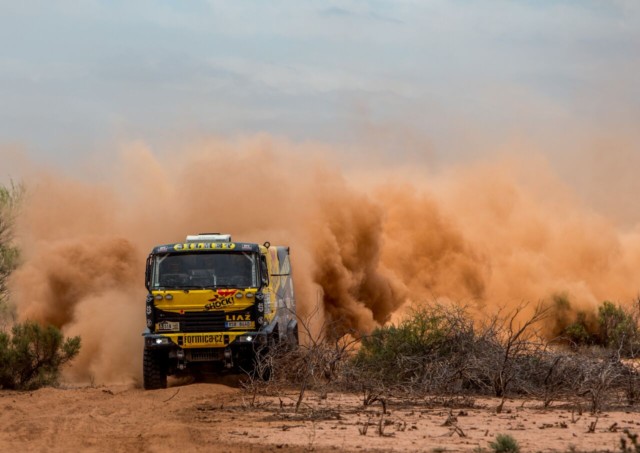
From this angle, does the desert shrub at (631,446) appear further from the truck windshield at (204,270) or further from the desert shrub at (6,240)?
the desert shrub at (6,240)

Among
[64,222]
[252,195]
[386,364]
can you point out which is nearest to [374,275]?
[252,195]

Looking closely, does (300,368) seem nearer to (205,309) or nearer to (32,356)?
(205,309)

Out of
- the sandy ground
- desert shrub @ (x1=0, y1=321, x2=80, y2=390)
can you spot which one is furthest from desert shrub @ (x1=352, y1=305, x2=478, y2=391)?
desert shrub @ (x1=0, y1=321, x2=80, y2=390)

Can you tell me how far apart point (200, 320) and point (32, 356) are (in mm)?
4427

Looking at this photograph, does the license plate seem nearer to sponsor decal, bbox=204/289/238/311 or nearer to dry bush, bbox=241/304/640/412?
sponsor decal, bbox=204/289/238/311

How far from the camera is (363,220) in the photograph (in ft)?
117

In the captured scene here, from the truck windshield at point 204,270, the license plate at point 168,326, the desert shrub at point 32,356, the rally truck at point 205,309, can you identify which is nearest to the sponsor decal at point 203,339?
the rally truck at point 205,309

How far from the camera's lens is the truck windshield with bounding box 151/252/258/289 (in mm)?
20281

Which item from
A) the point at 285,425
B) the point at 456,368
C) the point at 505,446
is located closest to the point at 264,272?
the point at 456,368

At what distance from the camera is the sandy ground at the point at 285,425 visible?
43.4 ft

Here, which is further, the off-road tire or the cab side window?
the cab side window

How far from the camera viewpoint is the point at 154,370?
20.3 metres

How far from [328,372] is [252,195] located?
16146 mm

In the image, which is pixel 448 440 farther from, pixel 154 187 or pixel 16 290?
pixel 154 187
